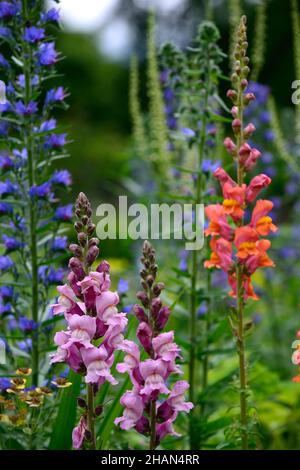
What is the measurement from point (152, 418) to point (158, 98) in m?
2.78

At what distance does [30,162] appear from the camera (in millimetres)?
3938

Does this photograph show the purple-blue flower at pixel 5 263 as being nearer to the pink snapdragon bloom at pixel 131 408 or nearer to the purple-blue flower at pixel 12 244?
the purple-blue flower at pixel 12 244

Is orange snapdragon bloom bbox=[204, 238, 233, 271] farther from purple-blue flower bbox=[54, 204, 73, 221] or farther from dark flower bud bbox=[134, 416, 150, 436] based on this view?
purple-blue flower bbox=[54, 204, 73, 221]

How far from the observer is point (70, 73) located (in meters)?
20.5

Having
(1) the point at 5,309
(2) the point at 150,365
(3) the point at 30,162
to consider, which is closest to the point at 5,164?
(3) the point at 30,162

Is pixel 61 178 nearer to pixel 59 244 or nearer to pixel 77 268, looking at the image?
pixel 59 244

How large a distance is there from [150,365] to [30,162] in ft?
5.34

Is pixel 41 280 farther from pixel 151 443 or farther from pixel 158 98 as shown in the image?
pixel 158 98

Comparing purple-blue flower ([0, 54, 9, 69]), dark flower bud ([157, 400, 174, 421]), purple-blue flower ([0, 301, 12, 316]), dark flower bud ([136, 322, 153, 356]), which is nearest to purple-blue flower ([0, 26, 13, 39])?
purple-blue flower ([0, 54, 9, 69])

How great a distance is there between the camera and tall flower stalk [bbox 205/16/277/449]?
2969 millimetres

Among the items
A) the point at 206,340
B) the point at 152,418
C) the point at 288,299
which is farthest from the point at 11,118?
the point at 288,299

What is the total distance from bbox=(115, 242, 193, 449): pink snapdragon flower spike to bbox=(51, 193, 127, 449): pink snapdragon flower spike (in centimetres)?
8
